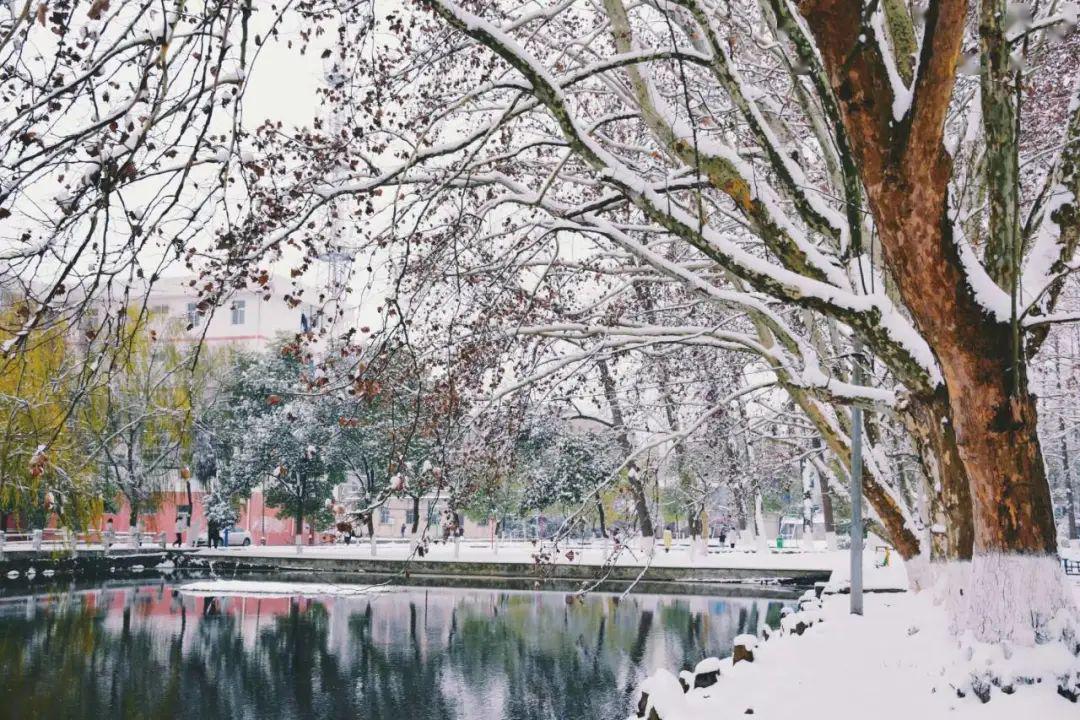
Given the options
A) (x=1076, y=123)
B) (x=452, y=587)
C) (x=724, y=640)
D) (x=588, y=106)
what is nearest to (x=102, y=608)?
(x=452, y=587)

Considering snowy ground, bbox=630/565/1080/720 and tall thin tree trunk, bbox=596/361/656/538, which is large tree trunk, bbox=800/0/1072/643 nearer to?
snowy ground, bbox=630/565/1080/720

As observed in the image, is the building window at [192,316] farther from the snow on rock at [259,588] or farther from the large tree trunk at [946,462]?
the snow on rock at [259,588]

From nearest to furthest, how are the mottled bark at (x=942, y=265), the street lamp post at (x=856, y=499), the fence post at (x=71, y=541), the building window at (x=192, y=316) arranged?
the mottled bark at (x=942, y=265) < the building window at (x=192, y=316) < the street lamp post at (x=856, y=499) < the fence post at (x=71, y=541)

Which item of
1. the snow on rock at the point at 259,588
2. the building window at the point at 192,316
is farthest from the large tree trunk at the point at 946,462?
the snow on rock at the point at 259,588

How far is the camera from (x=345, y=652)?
60.1ft

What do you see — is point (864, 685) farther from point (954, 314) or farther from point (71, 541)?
point (71, 541)

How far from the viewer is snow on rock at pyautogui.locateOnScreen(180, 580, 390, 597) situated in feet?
93.0

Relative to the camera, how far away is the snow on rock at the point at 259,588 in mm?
28359

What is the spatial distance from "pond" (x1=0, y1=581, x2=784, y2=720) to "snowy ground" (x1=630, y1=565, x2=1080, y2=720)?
5970 millimetres

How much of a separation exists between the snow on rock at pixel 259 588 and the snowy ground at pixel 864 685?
21422 millimetres

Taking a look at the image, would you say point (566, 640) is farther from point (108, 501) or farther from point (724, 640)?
point (108, 501)

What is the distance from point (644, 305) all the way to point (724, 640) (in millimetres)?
8626

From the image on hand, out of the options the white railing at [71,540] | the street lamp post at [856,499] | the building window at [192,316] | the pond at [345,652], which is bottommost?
the pond at [345,652]

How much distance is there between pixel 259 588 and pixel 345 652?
12.5 metres
